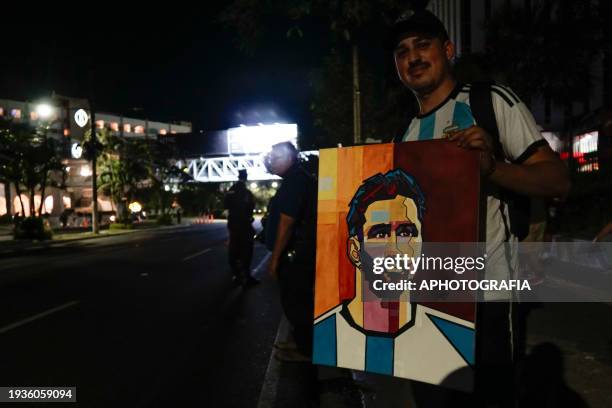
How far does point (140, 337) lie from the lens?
17.5 ft

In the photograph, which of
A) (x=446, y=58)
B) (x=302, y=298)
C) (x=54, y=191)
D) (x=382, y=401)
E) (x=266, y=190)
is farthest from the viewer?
(x=266, y=190)

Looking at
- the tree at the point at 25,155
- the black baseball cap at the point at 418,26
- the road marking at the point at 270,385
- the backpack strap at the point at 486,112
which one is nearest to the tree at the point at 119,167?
the tree at the point at 25,155

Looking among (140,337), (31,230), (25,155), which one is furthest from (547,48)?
(25,155)

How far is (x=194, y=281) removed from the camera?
9281 millimetres

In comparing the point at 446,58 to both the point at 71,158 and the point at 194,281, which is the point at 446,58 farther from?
the point at 71,158

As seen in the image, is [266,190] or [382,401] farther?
[266,190]

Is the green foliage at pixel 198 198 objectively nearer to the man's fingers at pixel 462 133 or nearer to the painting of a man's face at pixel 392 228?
the painting of a man's face at pixel 392 228

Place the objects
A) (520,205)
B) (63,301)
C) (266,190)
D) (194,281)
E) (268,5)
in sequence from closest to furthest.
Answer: (520,205)
(63,301)
(194,281)
(268,5)
(266,190)

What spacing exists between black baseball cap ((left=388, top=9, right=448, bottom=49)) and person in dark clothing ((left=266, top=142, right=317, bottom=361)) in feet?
7.22

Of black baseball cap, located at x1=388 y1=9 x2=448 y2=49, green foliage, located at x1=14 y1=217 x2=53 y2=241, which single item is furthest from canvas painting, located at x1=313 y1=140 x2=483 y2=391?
green foliage, located at x1=14 y1=217 x2=53 y2=241

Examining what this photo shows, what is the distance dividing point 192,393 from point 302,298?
3.61ft

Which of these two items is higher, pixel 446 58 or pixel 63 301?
pixel 446 58

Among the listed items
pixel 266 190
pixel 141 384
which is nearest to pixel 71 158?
pixel 141 384

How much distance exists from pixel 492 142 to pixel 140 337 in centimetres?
474
